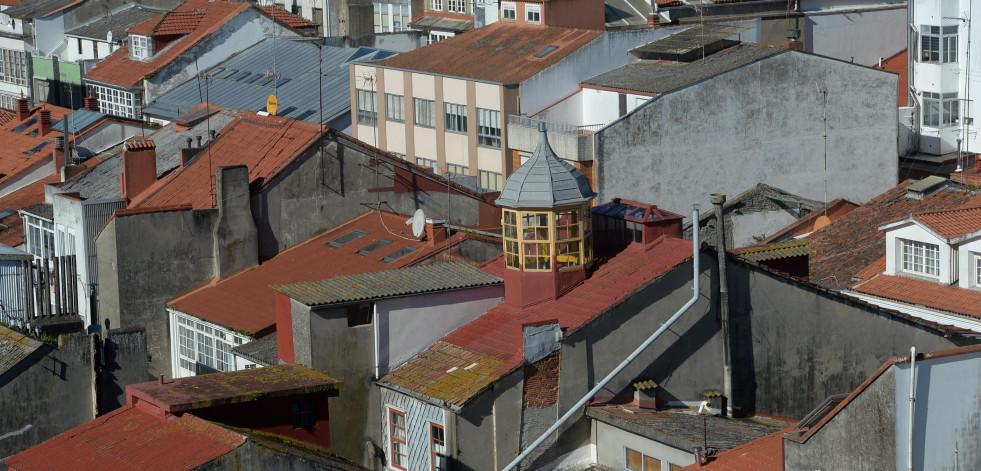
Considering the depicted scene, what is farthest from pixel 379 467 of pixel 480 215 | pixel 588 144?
pixel 588 144

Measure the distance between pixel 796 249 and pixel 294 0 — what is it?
7346 cm

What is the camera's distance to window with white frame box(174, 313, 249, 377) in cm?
4284

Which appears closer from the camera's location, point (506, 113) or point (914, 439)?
point (914, 439)

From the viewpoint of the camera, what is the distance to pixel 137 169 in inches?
1953

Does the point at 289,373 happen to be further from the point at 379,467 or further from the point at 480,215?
the point at 480,215

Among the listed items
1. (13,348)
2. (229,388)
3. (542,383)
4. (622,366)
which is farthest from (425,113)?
(229,388)

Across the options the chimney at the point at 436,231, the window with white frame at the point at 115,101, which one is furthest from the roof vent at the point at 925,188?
the window with white frame at the point at 115,101

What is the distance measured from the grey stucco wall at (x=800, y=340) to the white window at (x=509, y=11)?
3962 centimetres

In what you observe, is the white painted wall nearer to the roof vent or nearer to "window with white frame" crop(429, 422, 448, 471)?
"window with white frame" crop(429, 422, 448, 471)

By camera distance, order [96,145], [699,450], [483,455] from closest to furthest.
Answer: [699,450] < [483,455] < [96,145]

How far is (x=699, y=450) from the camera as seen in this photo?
105ft

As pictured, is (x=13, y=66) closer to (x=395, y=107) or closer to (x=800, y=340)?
(x=395, y=107)

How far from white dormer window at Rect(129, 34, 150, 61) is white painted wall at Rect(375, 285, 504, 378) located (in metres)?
50.3

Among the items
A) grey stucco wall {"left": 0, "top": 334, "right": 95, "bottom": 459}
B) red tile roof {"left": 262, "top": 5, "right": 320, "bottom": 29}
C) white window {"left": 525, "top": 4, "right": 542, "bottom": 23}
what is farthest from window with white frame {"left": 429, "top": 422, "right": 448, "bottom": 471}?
red tile roof {"left": 262, "top": 5, "right": 320, "bottom": 29}
